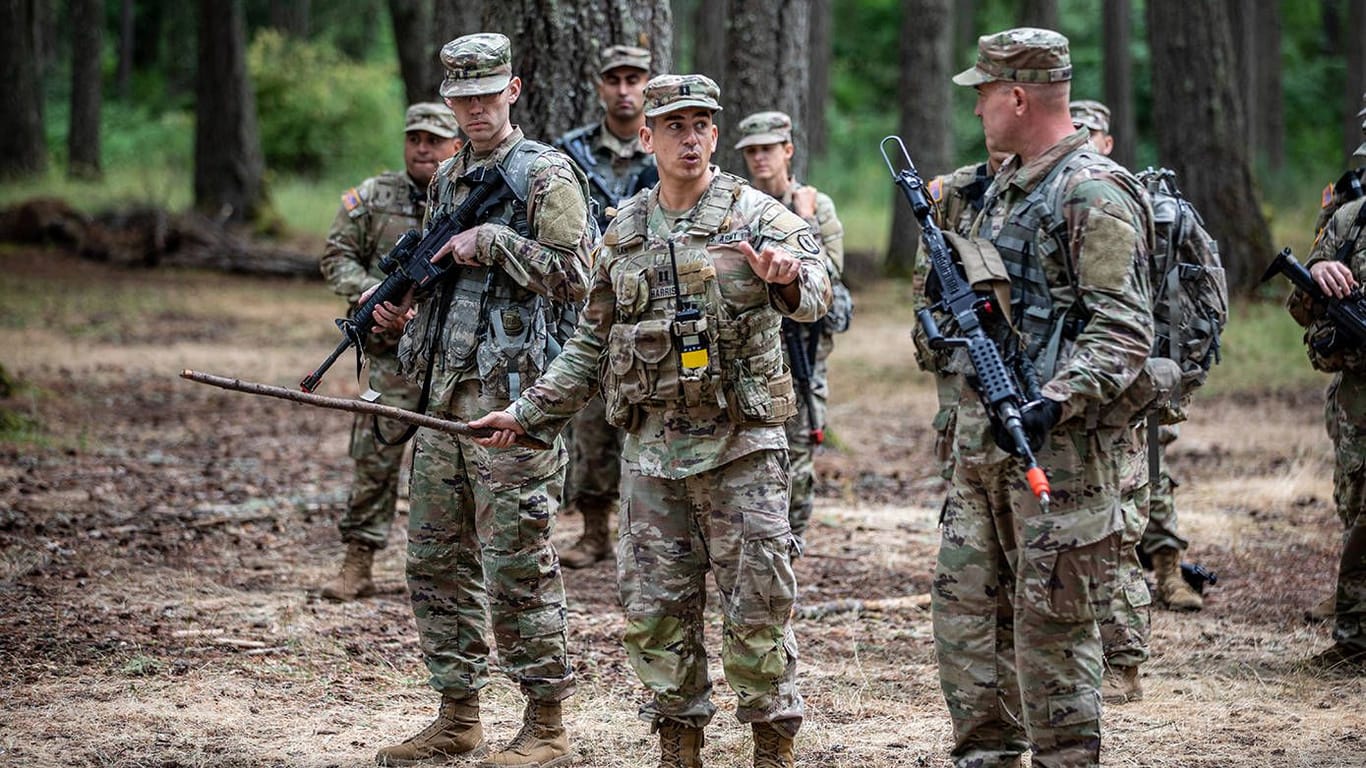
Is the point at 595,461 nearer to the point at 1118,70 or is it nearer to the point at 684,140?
the point at 684,140

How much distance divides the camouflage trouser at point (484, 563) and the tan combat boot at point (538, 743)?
0.22ft

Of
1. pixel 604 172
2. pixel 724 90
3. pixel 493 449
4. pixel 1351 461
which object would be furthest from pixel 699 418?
pixel 724 90

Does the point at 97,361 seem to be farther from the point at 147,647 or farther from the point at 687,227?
the point at 687,227

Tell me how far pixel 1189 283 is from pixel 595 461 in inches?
A: 130

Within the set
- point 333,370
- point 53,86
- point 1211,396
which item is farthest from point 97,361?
point 53,86

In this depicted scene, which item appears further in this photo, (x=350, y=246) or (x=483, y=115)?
(x=350, y=246)

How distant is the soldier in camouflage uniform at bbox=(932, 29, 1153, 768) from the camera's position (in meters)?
4.14

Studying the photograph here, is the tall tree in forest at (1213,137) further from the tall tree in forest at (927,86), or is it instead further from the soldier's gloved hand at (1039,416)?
the soldier's gloved hand at (1039,416)

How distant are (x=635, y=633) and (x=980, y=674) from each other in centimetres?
110

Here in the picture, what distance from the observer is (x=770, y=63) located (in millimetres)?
→ 11148

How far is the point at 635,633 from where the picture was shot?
491 cm

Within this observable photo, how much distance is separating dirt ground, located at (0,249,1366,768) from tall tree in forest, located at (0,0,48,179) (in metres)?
16.3

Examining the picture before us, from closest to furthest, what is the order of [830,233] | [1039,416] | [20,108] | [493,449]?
[1039,416] < [493,449] < [830,233] < [20,108]

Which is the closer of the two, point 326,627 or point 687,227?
point 687,227
